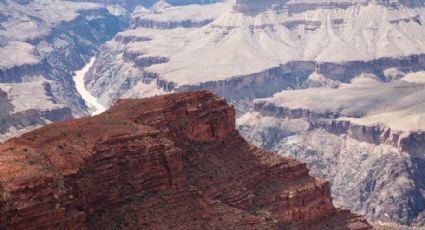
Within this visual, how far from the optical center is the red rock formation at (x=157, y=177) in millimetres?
50375

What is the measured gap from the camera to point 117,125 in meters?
60.7

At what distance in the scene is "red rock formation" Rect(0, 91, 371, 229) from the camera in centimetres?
5038

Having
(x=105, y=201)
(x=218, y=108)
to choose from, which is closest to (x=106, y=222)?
(x=105, y=201)

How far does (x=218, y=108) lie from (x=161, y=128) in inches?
289

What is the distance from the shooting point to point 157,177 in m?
58.1

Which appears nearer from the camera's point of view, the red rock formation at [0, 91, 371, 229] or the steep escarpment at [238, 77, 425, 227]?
the red rock formation at [0, 91, 371, 229]

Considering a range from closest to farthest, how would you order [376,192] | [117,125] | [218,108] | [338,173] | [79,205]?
[79,205] < [117,125] < [218,108] < [376,192] < [338,173]

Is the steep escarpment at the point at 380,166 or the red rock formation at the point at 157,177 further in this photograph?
the steep escarpment at the point at 380,166

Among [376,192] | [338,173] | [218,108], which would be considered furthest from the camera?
[338,173]

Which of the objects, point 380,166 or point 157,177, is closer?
point 157,177

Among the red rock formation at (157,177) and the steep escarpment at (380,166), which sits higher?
the red rock formation at (157,177)

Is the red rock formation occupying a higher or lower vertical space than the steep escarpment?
higher

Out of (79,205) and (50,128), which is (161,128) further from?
(79,205)

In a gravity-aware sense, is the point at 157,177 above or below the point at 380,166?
above
